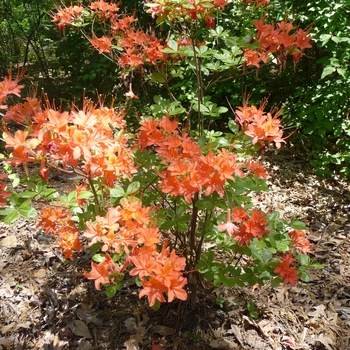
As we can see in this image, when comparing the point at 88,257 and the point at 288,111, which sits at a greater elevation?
the point at 288,111

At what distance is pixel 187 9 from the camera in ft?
5.12

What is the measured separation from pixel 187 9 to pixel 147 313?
1.59 metres

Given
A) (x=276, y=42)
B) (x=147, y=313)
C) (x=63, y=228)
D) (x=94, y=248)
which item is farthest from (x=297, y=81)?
(x=94, y=248)

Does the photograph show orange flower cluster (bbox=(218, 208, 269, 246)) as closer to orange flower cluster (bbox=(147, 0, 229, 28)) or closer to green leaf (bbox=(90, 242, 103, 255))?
green leaf (bbox=(90, 242, 103, 255))

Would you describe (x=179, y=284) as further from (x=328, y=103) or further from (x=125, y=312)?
(x=328, y=103)

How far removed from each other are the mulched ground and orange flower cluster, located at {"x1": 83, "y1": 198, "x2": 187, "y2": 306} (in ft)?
2.39

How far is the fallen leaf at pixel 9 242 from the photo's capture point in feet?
8.79

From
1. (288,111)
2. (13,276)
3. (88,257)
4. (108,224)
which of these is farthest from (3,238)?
(288,111)

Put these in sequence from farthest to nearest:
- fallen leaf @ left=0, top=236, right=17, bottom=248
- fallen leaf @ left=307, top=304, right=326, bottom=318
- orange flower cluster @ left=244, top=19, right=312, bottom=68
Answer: fallen leaf @ left=0, top=236, right=17, bottom=248
fallen leaf @ left=307, top=304, right=326, bottom=318
orange flower cluster @ left=244, top=19, right=312, bottom=68

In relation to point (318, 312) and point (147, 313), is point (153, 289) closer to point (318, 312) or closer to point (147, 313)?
point (147, 313)

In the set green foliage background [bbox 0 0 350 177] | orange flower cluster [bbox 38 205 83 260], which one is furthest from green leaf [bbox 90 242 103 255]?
green foliage background [bbox 0 0 350 177]

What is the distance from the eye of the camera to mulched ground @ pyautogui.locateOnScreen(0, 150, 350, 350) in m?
2.05

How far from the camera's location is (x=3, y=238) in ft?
9.00

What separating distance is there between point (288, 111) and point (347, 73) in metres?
0.72
